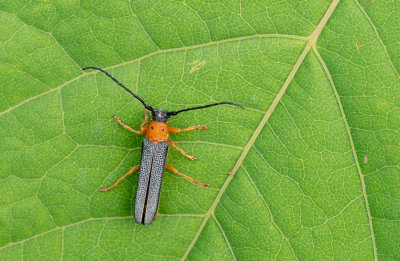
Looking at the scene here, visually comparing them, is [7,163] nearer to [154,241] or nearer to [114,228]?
[114,228]

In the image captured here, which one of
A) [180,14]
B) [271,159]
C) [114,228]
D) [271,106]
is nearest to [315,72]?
[271,106]

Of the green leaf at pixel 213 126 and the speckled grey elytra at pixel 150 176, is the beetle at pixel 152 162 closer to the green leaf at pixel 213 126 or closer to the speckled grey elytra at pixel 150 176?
the speckled grey elytra at pixel 150 176

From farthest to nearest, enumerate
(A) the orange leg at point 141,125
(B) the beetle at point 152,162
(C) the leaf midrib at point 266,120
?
(A) the orange leg at point 141,125, (B) the beetle at point 152,162, (C) the leaf midrib at point 266,120

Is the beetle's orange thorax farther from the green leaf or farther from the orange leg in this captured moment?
the green leaf

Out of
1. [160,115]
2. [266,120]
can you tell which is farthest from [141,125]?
[266,120]

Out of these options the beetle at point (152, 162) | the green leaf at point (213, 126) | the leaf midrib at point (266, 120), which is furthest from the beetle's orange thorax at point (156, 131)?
the leaf midrib at point (266, 120)

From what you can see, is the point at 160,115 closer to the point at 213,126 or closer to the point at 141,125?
the point at 141,125
